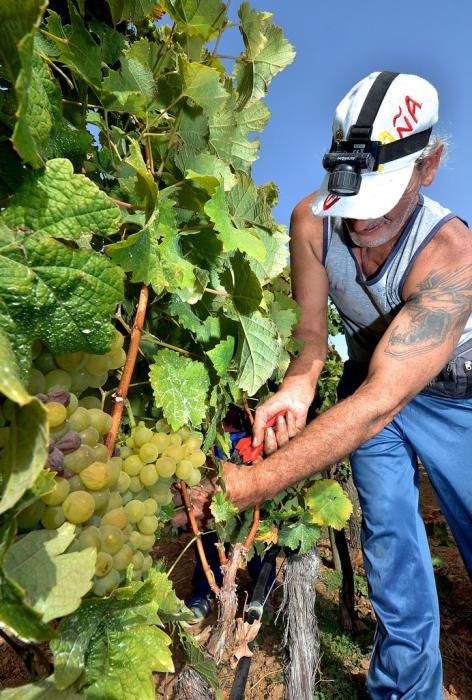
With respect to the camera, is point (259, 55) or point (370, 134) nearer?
point (259, 55)

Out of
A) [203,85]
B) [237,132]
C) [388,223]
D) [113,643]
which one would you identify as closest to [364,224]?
[388,223]

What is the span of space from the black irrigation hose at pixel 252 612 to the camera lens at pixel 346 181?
6.01 ft

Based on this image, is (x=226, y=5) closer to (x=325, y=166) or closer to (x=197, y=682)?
(x=325, y=166)

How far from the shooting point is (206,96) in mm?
1095

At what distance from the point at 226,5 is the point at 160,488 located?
3.51 feet

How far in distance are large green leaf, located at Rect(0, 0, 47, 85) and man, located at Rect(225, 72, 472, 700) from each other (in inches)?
51.5

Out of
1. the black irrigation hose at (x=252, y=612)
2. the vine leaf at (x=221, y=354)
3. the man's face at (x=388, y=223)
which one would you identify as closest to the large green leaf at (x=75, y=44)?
the vine leaf at (x=221, y=354)

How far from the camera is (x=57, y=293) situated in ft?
2.33

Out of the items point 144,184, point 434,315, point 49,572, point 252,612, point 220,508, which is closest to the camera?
point 49,572

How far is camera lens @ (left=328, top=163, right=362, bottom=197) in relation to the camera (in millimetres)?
2156

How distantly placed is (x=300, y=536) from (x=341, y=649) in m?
1.76

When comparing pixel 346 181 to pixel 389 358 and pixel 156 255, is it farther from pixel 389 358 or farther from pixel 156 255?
pixel 156 255

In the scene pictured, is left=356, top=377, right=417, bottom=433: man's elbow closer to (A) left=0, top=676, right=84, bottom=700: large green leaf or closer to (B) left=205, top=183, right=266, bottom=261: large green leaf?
(B) left=205, top=183, right=266, bottom=261: large green leaf

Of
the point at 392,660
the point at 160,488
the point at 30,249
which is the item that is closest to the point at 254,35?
the point at 30,249
